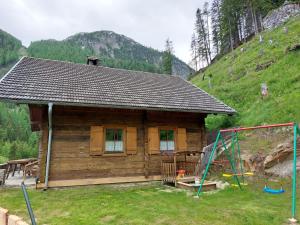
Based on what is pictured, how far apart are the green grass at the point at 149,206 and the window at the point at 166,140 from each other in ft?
8.59

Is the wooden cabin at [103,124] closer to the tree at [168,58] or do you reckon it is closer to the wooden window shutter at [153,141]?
the wooden window shutter at [153,141]

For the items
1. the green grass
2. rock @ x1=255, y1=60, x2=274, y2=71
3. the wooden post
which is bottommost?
the green grass

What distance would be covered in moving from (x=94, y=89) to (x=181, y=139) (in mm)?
4359

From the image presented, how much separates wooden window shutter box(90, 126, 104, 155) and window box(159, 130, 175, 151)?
2705 mm

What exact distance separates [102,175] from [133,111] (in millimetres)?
2839

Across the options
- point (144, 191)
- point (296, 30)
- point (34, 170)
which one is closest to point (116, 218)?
point (144, 191)

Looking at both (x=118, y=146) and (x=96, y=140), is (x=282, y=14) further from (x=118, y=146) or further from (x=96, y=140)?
(x=96, y=140)

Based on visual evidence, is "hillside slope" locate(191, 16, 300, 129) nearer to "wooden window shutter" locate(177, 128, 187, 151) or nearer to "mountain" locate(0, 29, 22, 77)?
"wooden window shutter" locate(177, 128, 187, 151)

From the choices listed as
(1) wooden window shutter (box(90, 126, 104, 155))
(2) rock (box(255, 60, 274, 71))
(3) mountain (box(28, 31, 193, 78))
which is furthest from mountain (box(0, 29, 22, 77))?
(1) wooden window shutter (box(90, 126, 104, 155))

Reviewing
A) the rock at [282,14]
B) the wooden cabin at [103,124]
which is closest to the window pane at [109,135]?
the wooden cabin at [103,124]

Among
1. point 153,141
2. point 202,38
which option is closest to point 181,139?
point 153,141

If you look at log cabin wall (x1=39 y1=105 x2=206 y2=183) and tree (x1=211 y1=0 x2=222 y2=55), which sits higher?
tree (x1=211 y1=0 x2=222 y2=55)

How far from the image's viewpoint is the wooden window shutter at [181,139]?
1114 cm

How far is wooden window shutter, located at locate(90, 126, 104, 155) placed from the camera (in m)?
9.50
